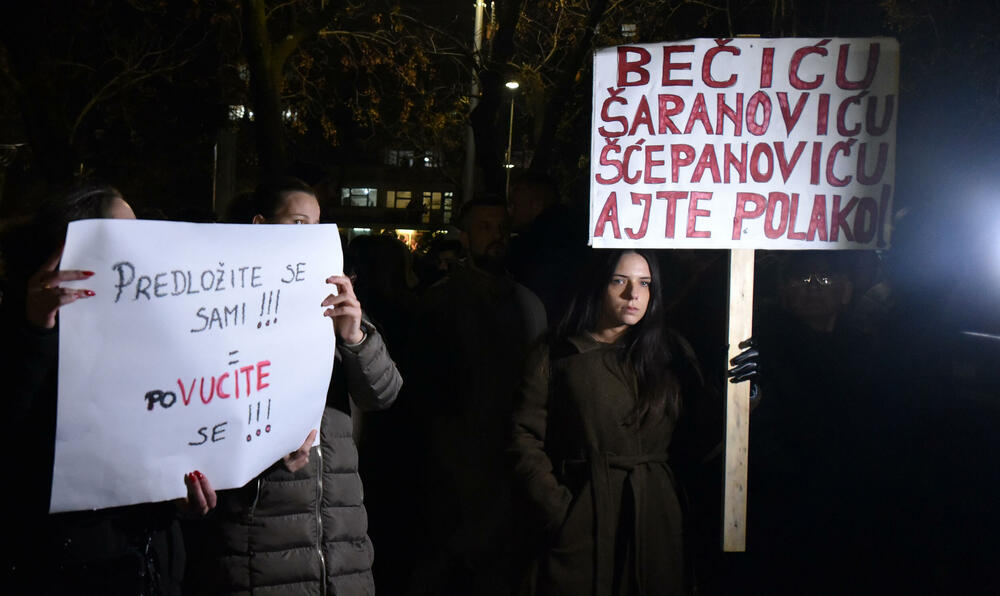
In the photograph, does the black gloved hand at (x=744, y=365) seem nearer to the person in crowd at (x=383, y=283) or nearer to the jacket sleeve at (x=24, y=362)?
the person in crowd at (x=383, y=283)

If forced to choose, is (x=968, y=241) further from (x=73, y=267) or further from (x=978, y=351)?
(x=73, y=267)

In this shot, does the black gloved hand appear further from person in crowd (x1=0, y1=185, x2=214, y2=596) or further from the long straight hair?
person in crowd (x1=0, y1=185, x2=214, y2=596)

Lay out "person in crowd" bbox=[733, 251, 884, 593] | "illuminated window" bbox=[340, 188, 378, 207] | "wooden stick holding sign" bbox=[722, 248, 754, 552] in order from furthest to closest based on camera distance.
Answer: "illuminated window" bbox=[340, 188, 378, 207]
"person in crowd" bbox=[733, 251, 884, 593]
"wooden stick holding sign" bbox=[722, 248, 754, 552]

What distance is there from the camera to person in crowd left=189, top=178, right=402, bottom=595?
8.45ft

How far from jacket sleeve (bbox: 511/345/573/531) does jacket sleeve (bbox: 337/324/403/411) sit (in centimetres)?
68

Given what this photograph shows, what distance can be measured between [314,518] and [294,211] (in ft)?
3.07

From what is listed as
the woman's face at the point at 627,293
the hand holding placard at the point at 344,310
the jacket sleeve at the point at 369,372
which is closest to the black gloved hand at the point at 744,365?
the woman's face at the point at 627,293

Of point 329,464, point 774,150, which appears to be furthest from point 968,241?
point 329,464

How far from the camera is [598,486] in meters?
3.18

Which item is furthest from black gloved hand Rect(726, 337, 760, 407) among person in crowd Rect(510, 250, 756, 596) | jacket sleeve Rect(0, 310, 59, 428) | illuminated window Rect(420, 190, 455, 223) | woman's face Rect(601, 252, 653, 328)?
illuminated window Rect(420, 190, 455, 223)

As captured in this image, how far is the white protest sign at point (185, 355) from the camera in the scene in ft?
6.45

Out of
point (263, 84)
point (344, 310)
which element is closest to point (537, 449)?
point (344, 310)

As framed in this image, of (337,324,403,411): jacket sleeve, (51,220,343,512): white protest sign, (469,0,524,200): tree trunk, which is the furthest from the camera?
(469,0,524,200): tree trunk

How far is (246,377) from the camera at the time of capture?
2326mm
